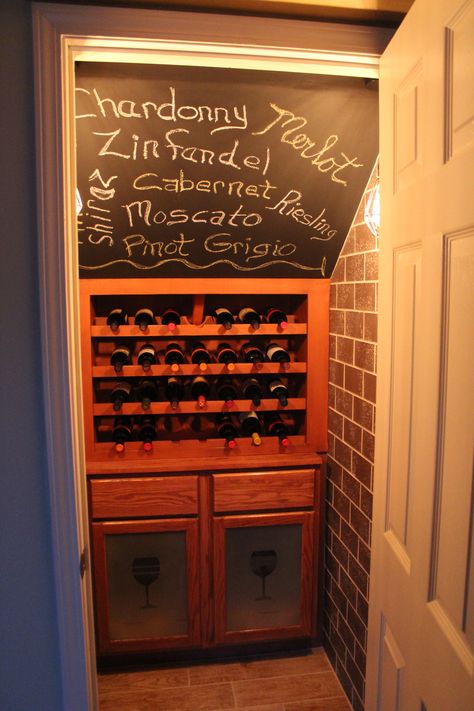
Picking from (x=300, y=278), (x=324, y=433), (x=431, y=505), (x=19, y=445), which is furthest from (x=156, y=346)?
(x=431, y=505)

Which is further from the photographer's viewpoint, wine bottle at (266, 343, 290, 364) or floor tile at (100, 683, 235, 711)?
wine bottle at (266, 343, 290, 364)

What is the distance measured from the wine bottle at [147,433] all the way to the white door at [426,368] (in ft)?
4.04

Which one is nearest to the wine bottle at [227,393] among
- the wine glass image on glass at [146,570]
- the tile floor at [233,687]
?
the wine glass image on glass at [146,570]

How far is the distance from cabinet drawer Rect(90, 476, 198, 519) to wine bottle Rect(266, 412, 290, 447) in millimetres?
413

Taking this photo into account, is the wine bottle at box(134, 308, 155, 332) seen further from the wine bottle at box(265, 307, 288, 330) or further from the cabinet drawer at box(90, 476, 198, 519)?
the cabinet drawer at box(90, 476, 198, 519)

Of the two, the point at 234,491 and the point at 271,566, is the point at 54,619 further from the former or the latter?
the point at 271,566

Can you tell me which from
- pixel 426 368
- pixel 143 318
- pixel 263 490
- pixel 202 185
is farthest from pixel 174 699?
pixel 202 185

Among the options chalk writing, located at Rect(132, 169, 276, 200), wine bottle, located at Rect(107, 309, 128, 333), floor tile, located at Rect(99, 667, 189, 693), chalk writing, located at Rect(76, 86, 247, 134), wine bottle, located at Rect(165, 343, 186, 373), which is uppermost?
chalk writing, located at Rect(76, 86, 247, 134)

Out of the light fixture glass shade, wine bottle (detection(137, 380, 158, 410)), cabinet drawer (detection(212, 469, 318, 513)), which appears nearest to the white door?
the light fixture glass shade

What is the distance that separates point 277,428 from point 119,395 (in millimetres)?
724

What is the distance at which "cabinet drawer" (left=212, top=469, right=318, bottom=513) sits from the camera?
2172 mm

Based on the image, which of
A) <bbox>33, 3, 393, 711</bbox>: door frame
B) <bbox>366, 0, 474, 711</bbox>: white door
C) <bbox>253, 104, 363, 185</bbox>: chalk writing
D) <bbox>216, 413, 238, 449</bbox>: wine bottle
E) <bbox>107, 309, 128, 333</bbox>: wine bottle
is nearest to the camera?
<bbox>366, 0, 474, 711</bbox>: white door

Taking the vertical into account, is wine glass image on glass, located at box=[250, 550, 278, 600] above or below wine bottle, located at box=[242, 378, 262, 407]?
below

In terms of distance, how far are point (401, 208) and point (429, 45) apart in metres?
0.29
